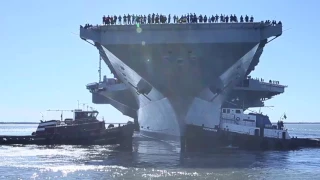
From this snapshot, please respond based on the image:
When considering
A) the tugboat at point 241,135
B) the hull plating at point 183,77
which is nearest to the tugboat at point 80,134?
the tugboat at point 241,135

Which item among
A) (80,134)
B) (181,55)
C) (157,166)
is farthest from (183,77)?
(80,134)

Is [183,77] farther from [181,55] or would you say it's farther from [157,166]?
[157,166]

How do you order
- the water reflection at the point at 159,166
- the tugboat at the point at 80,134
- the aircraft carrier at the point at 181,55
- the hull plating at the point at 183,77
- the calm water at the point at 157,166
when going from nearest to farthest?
the calm water at the point at 157,166, the water reflection at the point at 159,166, the aircraft carrier at the point at 181,55, the hull plating at the point at 183,77, the tugboat at the point at 80,134

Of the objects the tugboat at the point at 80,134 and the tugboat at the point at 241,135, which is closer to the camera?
the tugboat at the point at 241,135

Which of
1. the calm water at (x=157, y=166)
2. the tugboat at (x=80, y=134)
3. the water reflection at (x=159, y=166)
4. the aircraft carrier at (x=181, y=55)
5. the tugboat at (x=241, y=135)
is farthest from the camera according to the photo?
the tugboat at (x=80, y=134)

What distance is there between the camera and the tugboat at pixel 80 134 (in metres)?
43.0

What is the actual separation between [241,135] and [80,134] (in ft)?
45.7

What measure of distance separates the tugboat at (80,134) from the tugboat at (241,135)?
8.02 m

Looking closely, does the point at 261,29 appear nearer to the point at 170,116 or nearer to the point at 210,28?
the point at 210,28

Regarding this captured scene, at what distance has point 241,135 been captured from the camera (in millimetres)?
38000

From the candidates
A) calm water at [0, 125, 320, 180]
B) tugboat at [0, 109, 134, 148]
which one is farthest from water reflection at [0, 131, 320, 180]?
tugboat at [0, 109, 134, 148]

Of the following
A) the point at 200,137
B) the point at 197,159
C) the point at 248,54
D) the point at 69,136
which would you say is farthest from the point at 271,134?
the point at 69,136

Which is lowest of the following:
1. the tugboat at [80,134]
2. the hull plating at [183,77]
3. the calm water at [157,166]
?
the calm water at [157,166]

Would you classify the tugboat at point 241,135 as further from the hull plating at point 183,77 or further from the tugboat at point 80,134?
the tugboat at point 80,134
